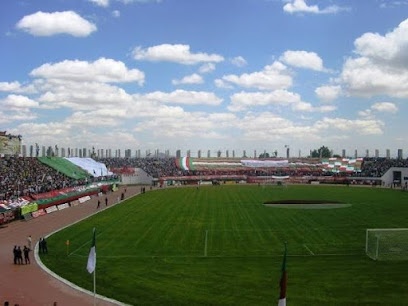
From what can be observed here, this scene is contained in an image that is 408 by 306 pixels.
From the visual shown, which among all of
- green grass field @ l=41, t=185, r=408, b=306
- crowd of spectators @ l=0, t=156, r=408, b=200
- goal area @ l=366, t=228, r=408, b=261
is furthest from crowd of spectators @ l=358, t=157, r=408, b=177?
goal area @ l=366, t=228, r=408, b=261

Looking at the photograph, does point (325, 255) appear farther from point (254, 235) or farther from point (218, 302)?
point (218, 302)

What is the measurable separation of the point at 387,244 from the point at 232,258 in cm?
829

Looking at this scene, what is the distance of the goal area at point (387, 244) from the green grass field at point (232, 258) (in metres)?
0.59

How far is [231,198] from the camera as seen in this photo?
57406mm

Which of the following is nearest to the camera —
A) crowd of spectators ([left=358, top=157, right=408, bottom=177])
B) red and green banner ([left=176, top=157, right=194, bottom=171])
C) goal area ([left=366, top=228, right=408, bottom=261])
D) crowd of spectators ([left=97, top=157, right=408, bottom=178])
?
goal area ([left=366, top=228, right=408, bottom=261])

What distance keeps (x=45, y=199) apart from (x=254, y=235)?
2504 centimetres

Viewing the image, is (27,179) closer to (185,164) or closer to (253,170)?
(185,164)

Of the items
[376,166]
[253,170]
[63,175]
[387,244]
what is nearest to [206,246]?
[387,244]

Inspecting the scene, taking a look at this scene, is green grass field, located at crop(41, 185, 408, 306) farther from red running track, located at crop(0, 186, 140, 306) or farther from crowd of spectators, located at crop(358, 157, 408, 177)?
crowd of spectators, located at crop(358, 157, 408, 177)

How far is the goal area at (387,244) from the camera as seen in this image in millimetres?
24234

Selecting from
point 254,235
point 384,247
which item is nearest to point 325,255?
point 384,247

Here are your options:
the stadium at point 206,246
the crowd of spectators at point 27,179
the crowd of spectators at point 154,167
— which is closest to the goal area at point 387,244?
the stadium at point 206,246

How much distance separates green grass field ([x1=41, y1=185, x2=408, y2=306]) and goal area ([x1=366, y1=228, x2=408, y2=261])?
59 cm

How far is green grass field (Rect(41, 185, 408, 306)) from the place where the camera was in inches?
727
